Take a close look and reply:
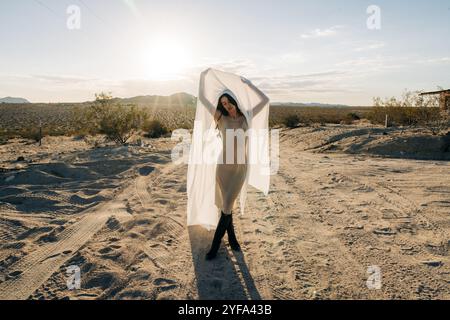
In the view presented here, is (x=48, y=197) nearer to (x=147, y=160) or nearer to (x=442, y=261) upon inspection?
(x=147, y=160)

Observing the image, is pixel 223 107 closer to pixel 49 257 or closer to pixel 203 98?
pixel 203 98

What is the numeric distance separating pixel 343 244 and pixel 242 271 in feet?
5.15

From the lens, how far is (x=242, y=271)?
3.93 meters

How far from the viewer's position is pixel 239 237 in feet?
16.3

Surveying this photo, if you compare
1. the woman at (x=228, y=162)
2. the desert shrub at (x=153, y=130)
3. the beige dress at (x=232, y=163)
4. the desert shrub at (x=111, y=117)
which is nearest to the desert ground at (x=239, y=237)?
the woman at (x=228, y=162)

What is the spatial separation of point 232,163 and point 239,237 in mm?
1270

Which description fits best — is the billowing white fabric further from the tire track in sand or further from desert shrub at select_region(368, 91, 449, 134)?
desert shrub at select_region(368, 91, 449, 134)

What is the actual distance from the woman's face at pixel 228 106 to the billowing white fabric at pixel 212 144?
9 centimetres

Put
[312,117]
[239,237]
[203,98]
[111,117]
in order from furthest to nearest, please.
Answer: [312,117], [111,117], [239,237], [203,98]

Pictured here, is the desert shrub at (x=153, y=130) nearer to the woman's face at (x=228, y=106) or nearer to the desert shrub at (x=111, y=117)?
the desert shrub at (x=111, y=117)

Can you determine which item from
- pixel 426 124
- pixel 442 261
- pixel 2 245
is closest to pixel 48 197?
pixel 2 245

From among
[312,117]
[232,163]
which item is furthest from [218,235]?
[312,117]

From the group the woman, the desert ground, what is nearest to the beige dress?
the woman

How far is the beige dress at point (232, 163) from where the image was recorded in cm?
430
